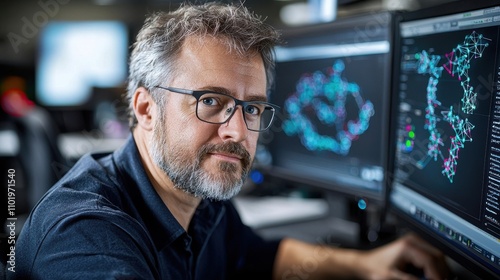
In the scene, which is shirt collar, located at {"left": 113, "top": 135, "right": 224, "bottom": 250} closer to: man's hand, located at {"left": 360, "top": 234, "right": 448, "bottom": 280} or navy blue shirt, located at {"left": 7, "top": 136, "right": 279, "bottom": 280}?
navy blue shirt, located at {"left": 7, "top": 136, "right": 279, "bottom": 280}

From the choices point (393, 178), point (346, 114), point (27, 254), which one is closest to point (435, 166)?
point (393, 178)

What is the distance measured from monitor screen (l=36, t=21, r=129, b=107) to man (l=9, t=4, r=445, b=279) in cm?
258

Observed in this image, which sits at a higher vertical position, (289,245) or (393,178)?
(393,178)

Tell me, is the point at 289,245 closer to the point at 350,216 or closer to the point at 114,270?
the point at 350,216

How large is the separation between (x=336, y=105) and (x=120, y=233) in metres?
0.79

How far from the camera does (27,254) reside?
83 centimetres

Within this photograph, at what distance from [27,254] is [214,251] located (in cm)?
44

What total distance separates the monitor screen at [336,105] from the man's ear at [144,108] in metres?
0.55

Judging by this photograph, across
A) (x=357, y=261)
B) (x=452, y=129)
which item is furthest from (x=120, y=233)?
(x=357, y=261)

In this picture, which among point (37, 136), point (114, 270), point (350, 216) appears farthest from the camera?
point (37, 136)

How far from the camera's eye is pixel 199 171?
945 mm

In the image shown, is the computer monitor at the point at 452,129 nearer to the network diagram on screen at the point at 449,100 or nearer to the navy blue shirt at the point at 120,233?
the network diagram on screen at the point at 449,100

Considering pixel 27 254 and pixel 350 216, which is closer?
pixel 27 254

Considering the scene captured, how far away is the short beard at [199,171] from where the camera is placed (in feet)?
3.10
